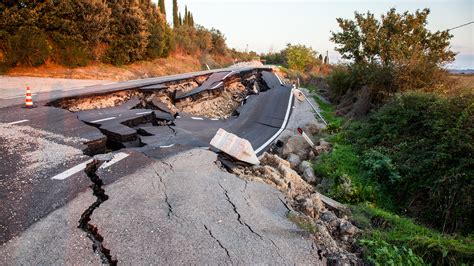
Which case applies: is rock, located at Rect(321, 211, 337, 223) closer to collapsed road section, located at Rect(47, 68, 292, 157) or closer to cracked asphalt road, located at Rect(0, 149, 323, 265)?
cracked asphalt road, located at Rect(0, 149, 323, 265)

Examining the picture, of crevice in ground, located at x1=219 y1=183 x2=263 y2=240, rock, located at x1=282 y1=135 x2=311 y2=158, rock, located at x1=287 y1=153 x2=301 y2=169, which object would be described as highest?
crevice in ground, located at x1=219 y1=183 x2=263 y2=240

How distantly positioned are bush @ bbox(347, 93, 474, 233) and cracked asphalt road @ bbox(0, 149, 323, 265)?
11.6 feet

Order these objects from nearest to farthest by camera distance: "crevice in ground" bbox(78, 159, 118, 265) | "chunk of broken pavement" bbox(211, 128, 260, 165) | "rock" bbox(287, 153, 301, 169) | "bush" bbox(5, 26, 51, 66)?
1. "crevice in ground" bbox(78, 159, 118, 265)
2. "chunk of broken pavement" bbox(211, 128, 260, 165)
3. "rock" bbox(287, 153, 301, 169)
4. "bush" bbox(5, 26, 51, 66)

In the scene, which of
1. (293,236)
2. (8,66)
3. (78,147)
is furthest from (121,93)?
(293,236)

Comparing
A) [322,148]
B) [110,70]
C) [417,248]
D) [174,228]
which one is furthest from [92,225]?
[110,70]

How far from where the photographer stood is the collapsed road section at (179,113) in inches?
287

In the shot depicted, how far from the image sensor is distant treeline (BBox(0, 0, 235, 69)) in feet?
54.3

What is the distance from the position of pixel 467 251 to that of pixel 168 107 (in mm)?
10457

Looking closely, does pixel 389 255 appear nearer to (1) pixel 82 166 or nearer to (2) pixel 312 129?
(1) pixel 82 166

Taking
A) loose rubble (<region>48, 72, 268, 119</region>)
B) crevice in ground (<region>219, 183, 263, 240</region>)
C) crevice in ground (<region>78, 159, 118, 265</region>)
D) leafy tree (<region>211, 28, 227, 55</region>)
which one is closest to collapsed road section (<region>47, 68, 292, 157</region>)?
loose rubble (<region>48, 72, 268, 119</region>)

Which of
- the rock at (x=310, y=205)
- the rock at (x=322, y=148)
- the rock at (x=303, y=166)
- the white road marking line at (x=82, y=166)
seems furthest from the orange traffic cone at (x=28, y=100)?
the rock at (x=322, y=148)

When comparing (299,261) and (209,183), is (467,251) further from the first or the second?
(209,183)

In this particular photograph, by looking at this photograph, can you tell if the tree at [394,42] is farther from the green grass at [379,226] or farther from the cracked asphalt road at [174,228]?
the cracked asphalt road at [174,228]

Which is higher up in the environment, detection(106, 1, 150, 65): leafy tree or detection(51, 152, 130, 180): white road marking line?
detection(106, 1, 150, 65): leafy tree
